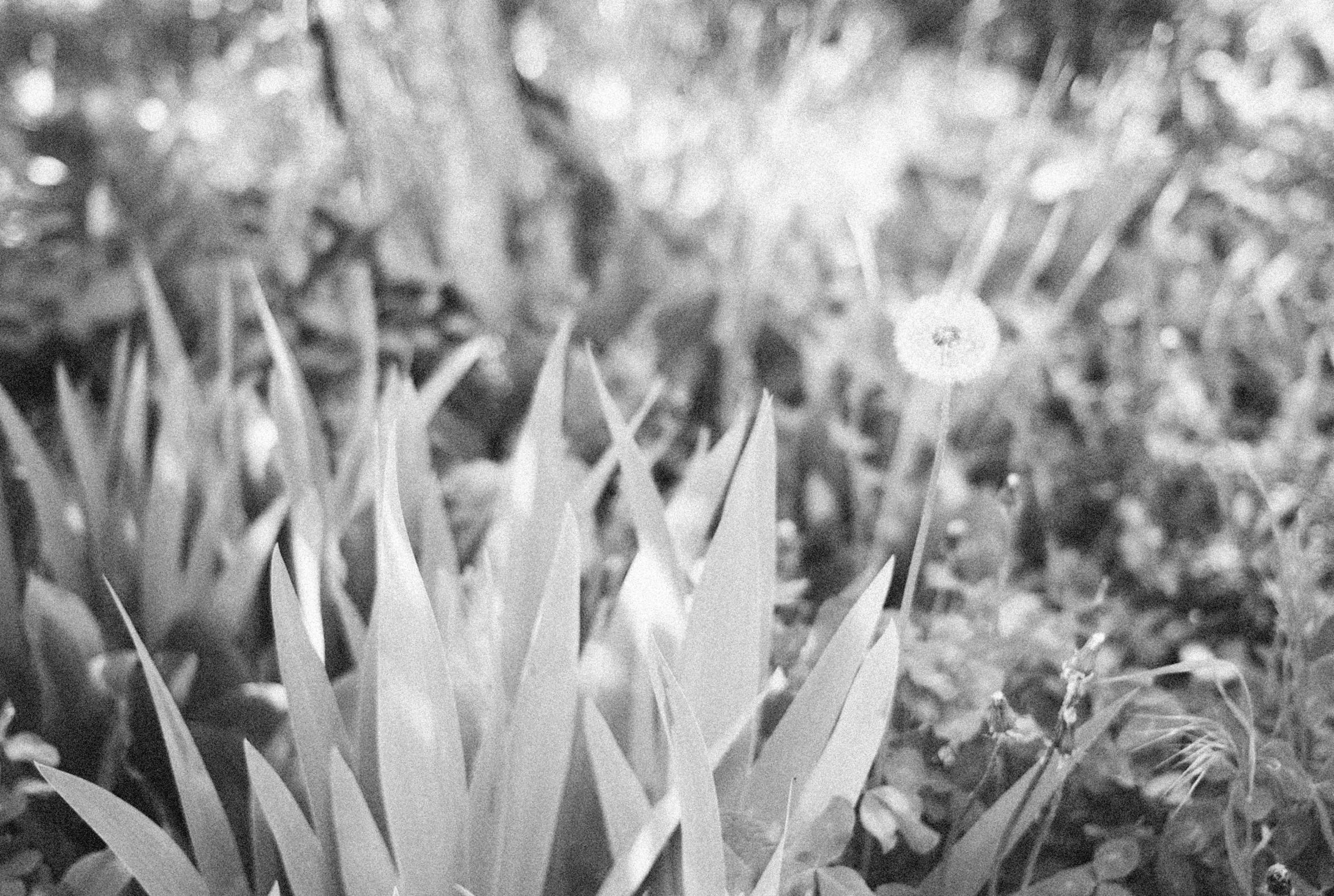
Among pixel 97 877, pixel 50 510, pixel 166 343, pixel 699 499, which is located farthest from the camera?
pixel 166 343

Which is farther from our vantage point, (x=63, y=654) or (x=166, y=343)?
(x=166, y=343)

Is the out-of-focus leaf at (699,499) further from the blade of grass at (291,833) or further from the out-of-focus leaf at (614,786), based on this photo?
the blade of grass at (291,833)

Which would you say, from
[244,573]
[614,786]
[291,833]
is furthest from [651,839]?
[244,573]

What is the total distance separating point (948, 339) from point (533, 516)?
1.27 feet

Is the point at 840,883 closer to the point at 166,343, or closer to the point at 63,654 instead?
the point at 63,654

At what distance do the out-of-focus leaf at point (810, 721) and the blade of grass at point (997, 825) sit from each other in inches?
3.5

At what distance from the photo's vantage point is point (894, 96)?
2928 millimetres

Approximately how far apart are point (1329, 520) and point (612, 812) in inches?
38.9

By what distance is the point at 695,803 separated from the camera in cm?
73

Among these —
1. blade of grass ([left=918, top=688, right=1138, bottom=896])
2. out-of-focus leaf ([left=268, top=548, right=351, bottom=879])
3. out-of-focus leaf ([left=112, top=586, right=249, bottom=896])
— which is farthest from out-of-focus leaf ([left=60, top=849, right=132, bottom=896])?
blade of grass ([left=918, top=688, right=1138, bottom=896])

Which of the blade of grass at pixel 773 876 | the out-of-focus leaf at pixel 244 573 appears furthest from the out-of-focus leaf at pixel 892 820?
the out-of-focus leaf at pixel 244 573

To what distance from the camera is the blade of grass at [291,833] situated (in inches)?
31.7

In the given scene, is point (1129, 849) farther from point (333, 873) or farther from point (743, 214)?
point (743, 214)

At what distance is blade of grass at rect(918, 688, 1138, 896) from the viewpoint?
33.2 inches
